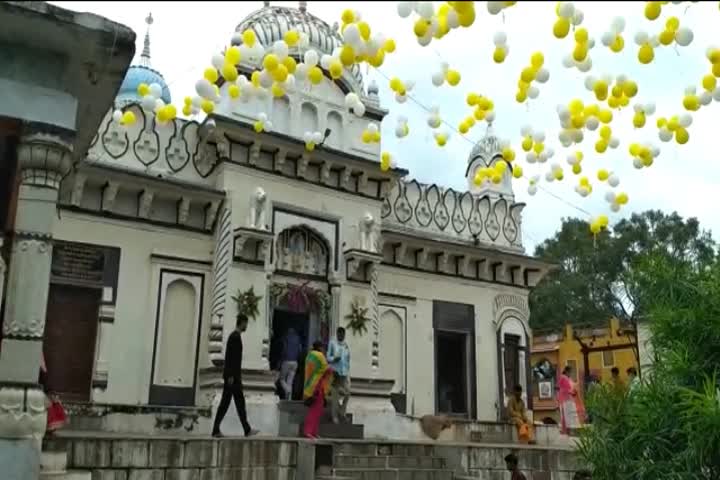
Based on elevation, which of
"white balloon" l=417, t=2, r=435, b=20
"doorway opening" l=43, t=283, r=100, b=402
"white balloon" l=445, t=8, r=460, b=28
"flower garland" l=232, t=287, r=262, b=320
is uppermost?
"white balloon" l=417, t=2, r=435, b=20

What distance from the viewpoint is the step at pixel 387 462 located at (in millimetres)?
10234

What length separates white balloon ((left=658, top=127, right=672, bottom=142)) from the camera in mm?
7008

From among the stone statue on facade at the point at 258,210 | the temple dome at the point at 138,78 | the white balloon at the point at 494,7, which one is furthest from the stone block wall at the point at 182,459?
the temple dome at the point at 138,78

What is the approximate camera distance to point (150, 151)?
48.1 feet

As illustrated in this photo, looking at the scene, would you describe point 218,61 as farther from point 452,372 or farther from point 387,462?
point 452,372

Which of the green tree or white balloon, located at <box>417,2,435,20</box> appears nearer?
white balloon, located at <box>417,2,435,20</box>

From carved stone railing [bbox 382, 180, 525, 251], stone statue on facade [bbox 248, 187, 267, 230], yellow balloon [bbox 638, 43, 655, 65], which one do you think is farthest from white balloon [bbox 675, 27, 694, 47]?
carved stone railing [bbox 382, 180, 525, 251]

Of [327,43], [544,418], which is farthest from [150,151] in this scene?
[544,418]

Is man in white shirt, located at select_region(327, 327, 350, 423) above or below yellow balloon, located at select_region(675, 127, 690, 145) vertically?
below

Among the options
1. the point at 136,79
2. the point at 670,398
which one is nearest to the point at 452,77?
the point at 670,398

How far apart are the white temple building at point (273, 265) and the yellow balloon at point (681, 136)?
22.4 ft

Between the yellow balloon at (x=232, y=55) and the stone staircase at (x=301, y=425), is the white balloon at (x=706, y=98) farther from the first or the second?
the stone staircase at (x=301, y=425)

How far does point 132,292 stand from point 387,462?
6091 mm

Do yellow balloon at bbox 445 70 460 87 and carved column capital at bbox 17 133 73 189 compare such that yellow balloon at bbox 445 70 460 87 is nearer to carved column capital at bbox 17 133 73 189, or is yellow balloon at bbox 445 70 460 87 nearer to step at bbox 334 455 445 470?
carved column capital at bbox 17 133 73 189
